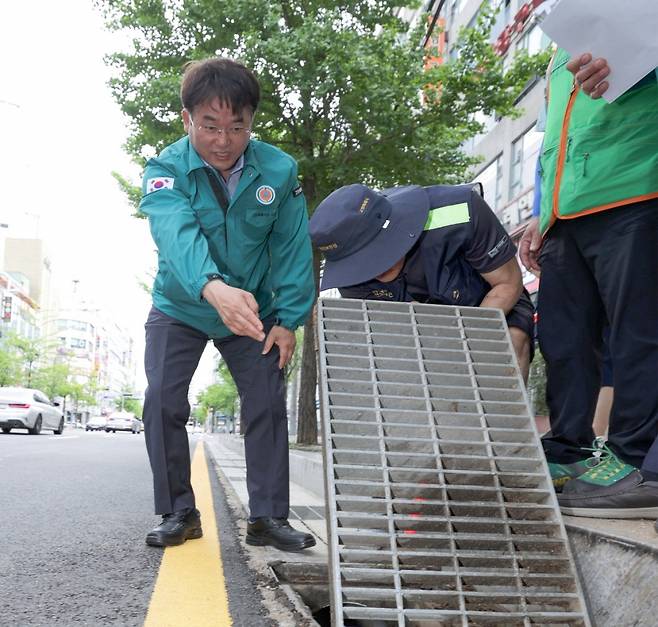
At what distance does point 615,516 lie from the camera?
2.06m

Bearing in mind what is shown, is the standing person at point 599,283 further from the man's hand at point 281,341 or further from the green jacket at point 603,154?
the man's hand at point 281,341

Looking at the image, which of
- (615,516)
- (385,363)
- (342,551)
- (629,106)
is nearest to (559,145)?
(629,106)

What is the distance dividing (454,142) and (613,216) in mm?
10120

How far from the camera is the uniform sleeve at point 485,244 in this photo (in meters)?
2.73

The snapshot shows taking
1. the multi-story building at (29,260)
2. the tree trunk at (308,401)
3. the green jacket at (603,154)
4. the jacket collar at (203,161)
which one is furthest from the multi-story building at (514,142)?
the multi-story building at (29,260)

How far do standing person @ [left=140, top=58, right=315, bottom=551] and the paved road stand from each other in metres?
0.28

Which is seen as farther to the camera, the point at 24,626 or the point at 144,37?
the point at 144,37

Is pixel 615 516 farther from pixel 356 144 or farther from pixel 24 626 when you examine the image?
pixel 356 144

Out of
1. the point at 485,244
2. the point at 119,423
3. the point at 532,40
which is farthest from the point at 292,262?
the point at 119,423

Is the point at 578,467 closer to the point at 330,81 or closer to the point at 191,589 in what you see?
the point at 191,589

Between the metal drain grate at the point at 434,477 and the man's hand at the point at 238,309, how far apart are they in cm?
32

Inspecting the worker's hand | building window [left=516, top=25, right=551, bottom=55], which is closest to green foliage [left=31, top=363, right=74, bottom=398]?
building window [left=516, top=25, right=551, bottom=55]

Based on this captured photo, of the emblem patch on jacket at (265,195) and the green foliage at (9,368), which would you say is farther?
the green foliage at (9,368)

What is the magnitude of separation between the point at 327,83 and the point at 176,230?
8.52 metres
